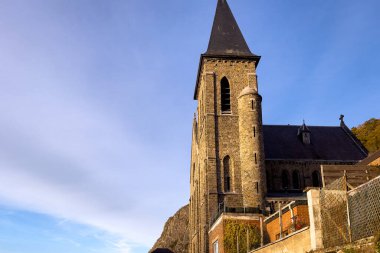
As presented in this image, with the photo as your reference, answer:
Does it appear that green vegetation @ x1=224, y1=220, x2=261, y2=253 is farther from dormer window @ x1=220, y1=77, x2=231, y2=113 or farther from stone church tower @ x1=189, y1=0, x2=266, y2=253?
dormer window @ x1=220, y1=77, x2=231, y2=113

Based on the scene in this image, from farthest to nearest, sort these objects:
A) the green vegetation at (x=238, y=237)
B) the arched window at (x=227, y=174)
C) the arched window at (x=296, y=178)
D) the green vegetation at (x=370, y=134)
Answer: the green vegetation at (x=370, y=134)
the arched window at (x=296, y=178)
the arched window at (x=227, y=174)
the green vegetation at (x=238, y=237)

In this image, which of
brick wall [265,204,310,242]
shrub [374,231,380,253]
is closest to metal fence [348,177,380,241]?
shrub [374,231,380,253]

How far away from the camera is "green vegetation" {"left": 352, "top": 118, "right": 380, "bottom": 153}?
2295 inches

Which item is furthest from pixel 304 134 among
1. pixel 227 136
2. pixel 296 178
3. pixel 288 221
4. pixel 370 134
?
pixel 370 134

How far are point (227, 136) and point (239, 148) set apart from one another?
4.94ft

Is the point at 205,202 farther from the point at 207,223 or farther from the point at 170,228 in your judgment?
the point at 170,228

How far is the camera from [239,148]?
3638 cm

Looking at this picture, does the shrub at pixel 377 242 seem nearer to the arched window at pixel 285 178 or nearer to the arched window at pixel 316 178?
the arched window at pixel 285 178

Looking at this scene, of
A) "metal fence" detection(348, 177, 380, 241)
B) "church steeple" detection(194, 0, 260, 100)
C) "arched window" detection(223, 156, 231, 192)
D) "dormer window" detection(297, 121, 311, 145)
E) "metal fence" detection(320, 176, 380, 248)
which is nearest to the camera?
"metal fence" detection(348, 177, 380, 241)

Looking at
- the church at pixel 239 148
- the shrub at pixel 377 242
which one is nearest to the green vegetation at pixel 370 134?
the church at pixel 239 148

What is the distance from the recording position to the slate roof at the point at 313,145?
4006 cm

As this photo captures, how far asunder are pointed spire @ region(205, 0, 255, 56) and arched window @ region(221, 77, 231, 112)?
280cm

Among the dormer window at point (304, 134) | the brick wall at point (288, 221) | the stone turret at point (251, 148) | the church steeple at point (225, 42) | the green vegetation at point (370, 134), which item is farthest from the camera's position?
the green vegetation at point (370, 134)

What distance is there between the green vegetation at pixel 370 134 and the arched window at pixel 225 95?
2584 cm
